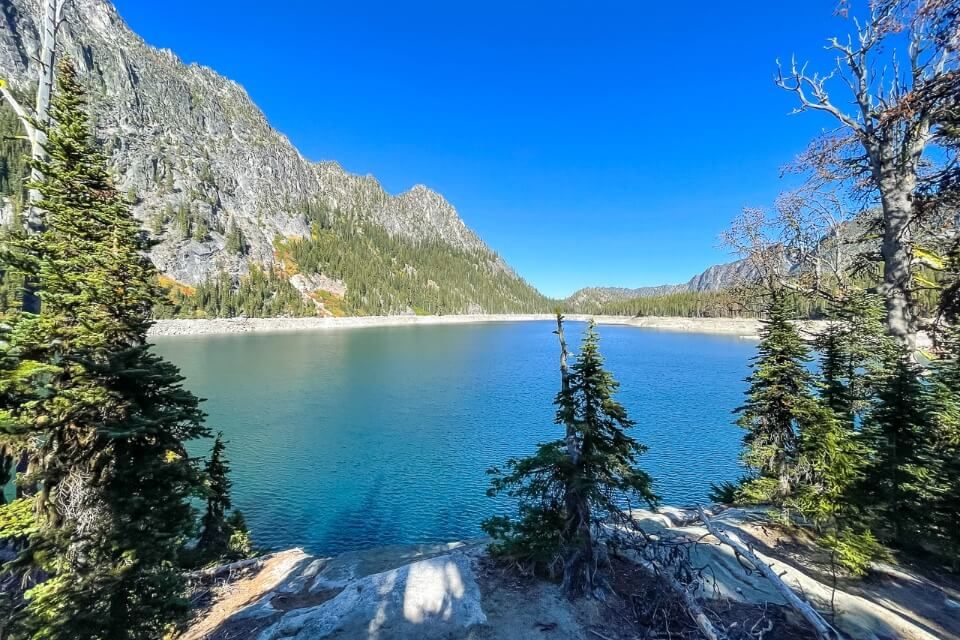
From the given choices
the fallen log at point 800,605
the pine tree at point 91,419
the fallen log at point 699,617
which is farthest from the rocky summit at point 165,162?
the fallen log at point 800,605

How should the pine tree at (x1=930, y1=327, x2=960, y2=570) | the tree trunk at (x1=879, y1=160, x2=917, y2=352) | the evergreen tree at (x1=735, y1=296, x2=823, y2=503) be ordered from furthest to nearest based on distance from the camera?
the evergreen tree at (x1=735, y1=296, x2=823, y2=503)
the pine tree at (x1=930, y1=327, x2=960, y2=570)
the tree trunk at (x1=879, y1=160, x2=917, y2=352)

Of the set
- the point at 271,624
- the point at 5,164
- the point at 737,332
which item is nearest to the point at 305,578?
the point at 271,624

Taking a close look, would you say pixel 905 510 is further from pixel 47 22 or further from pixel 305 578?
pixel 47 22

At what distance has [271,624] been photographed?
9.97 m

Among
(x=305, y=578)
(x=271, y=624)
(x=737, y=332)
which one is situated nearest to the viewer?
(x=271, y=624)

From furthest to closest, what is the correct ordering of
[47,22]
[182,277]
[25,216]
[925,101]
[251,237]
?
[251,237]
[182,277]
[25,216]
[47,22]
[925,101]

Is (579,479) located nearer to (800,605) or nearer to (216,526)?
(800,605)

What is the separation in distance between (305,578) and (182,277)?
16436 cm

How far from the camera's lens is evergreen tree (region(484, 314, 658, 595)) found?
9.65 meters

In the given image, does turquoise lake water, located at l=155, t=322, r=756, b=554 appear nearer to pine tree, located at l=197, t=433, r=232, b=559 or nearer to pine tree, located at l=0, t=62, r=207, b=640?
pine tree, located at l=197, t=433, r=232, b=559

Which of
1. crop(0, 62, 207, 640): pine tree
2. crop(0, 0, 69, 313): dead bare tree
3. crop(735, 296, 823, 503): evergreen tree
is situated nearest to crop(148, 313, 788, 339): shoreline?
crop(735, 296, 823, 503): evergreen tree

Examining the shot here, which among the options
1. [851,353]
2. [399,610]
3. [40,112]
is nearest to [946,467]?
[851,353]

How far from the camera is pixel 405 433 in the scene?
113 ft

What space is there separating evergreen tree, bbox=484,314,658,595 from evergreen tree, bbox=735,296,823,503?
817 centimetres
